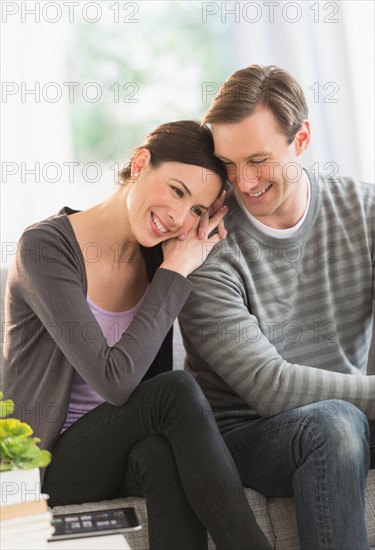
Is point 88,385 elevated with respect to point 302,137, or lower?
lower

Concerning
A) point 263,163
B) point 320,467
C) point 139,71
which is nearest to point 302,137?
point 263,163

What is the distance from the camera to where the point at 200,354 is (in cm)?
197

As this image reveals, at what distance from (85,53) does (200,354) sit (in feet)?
5.76

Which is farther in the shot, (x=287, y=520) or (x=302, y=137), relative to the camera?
(x=302, y=137)

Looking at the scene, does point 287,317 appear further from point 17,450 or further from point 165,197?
point 17,450

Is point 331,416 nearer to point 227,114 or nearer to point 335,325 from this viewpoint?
point 335,325

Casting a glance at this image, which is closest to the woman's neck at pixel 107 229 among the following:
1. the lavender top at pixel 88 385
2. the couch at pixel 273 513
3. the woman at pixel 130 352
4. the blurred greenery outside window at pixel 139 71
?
the woman at pixel 130 352

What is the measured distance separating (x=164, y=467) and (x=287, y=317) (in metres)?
0.50

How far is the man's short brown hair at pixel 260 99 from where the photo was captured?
1.94m

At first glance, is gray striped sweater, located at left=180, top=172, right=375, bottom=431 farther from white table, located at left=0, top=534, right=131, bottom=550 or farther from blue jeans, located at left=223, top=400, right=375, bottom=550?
white table, located at left=0, top=534, right=131, bottom=550

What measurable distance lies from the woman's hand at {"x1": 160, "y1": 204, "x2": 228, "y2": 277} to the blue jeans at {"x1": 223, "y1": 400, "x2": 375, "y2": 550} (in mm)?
384

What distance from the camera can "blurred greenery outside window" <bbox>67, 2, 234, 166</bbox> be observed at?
3.35 metres

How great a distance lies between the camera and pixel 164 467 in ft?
5.73

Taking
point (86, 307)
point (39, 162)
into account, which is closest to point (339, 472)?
point (86, 307)
